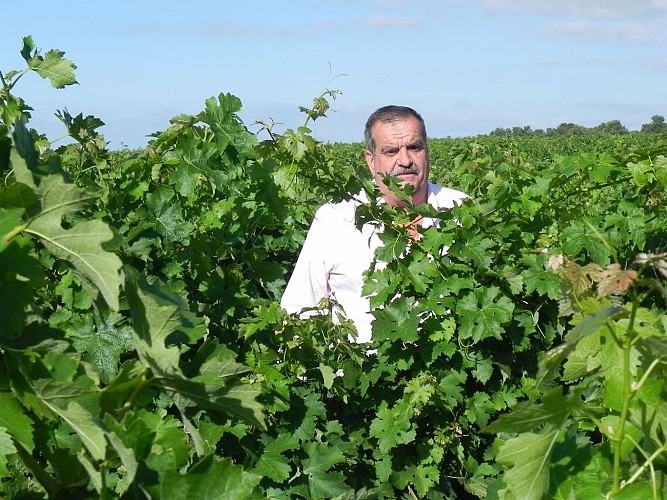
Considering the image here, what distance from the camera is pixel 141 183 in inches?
148

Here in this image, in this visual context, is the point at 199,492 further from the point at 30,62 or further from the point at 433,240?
the point at 433,240

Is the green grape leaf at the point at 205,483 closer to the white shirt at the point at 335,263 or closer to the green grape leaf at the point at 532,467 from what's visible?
the green grape leaf at the point at 532,467

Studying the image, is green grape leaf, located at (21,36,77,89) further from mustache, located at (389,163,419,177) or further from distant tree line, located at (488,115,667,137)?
distant tree line, located at (488,115,667,137)

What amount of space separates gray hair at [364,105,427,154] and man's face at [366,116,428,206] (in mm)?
25

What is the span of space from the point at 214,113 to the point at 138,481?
261 cm


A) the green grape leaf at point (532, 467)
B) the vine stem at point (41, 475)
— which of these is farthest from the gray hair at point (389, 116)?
the vine stem at point (41, 475)

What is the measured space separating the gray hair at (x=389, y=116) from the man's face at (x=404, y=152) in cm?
2

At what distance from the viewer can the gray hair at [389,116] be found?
17.2 ft

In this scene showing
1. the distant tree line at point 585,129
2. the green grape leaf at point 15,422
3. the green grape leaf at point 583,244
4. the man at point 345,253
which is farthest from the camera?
the distant tree line at point 585,129

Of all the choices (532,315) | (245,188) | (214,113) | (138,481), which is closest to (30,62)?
(214,113)

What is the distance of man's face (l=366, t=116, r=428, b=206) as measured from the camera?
514 centimetres

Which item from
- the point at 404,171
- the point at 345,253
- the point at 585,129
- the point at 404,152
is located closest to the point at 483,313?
the point at 345,253

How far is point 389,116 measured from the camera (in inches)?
207

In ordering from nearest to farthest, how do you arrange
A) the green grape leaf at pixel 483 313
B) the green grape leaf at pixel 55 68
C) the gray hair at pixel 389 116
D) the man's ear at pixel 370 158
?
the green grape leaf at pixel 55 68 → the green grape leaf at pixel 483 313 → the gray hair at pixel 389 116 → the man's ear at pixel 370 158
